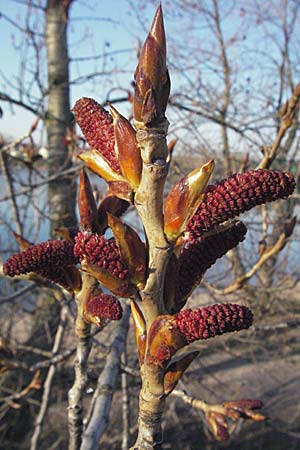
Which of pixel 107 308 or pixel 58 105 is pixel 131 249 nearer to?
pixel 107 308

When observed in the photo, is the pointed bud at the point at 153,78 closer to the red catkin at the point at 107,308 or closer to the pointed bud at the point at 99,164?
the pointed bud at the point at 99,164

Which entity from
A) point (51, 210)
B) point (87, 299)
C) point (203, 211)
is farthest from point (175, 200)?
point (51, 210)

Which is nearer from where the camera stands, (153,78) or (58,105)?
(153,78)

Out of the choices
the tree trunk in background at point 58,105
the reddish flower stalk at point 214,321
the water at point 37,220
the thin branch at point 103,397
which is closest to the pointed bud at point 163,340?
the reddish flower stalk at point 214,321

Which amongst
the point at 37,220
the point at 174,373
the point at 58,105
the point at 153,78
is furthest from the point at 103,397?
the point at 58,105

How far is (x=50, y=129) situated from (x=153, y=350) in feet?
8.94

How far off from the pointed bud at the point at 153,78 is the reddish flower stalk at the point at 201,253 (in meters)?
0.15

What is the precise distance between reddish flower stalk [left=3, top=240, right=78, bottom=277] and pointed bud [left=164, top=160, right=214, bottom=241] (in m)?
0.16

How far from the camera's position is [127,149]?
38 cm

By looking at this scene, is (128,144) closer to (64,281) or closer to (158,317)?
(158,317)

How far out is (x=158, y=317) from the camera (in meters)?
0.41

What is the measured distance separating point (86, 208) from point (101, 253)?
0.15 meters

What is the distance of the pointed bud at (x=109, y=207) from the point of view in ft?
1.81

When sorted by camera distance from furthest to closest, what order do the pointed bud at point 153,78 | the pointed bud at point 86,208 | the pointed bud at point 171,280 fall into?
the pointed bud at point 86,208, the pointed bud at point 171,280, the pointed bud at point 153,78
